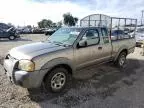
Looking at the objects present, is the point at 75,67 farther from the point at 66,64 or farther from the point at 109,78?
the point at 109,78

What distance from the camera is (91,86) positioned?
5.02m

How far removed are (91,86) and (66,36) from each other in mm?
1692

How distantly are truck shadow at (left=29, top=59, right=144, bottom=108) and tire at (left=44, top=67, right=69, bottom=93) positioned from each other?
173mm

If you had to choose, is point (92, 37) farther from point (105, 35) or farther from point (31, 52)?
point (31, 52)

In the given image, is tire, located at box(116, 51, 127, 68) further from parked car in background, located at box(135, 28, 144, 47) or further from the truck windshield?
parked car in background, located at box(135, 28, 144, 47)

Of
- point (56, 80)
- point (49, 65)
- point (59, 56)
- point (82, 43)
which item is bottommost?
point (56, 80)

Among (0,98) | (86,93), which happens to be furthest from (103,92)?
(0,98)

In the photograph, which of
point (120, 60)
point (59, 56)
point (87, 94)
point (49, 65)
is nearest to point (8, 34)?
point (120, 60)

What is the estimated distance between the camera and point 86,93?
14.9 ft

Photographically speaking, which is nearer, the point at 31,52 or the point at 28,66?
the point at 28,66

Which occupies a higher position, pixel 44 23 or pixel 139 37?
pixel 44 23

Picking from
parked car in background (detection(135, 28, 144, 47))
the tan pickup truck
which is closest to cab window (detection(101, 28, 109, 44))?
the tan pickup truck

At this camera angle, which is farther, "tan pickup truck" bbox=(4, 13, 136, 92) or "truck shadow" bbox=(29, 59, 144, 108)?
"truck shadow" bbox=(29, 59, 144, 108)

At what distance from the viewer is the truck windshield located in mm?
4898
